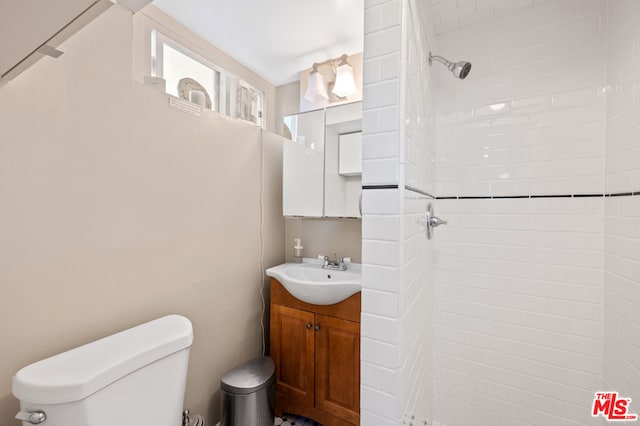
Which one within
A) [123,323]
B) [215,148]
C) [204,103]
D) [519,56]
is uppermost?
[519,56]

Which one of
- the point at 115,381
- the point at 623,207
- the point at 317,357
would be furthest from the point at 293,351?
the point at 623,207

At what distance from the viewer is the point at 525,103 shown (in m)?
1.43

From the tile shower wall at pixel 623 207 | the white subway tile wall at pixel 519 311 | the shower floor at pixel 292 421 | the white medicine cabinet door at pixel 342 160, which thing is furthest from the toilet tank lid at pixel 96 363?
the tile shower wall at pixel 623 207

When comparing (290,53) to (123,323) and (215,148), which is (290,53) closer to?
(215,148)

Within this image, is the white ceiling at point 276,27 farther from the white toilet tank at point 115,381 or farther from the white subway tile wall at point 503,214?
the white toilet tank at point 115,381

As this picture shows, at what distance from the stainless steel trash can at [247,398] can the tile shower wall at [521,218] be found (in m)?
1.00

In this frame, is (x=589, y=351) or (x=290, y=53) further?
(x=290, y=53)

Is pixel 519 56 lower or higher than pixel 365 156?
higher

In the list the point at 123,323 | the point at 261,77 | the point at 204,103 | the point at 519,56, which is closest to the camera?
the point at 123,323

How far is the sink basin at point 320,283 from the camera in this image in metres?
1.52

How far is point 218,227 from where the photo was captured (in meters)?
1.66

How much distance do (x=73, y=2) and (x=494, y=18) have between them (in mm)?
1833

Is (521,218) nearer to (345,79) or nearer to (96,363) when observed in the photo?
(345,79)

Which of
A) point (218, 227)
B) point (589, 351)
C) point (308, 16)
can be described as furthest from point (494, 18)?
point (218, 227)
